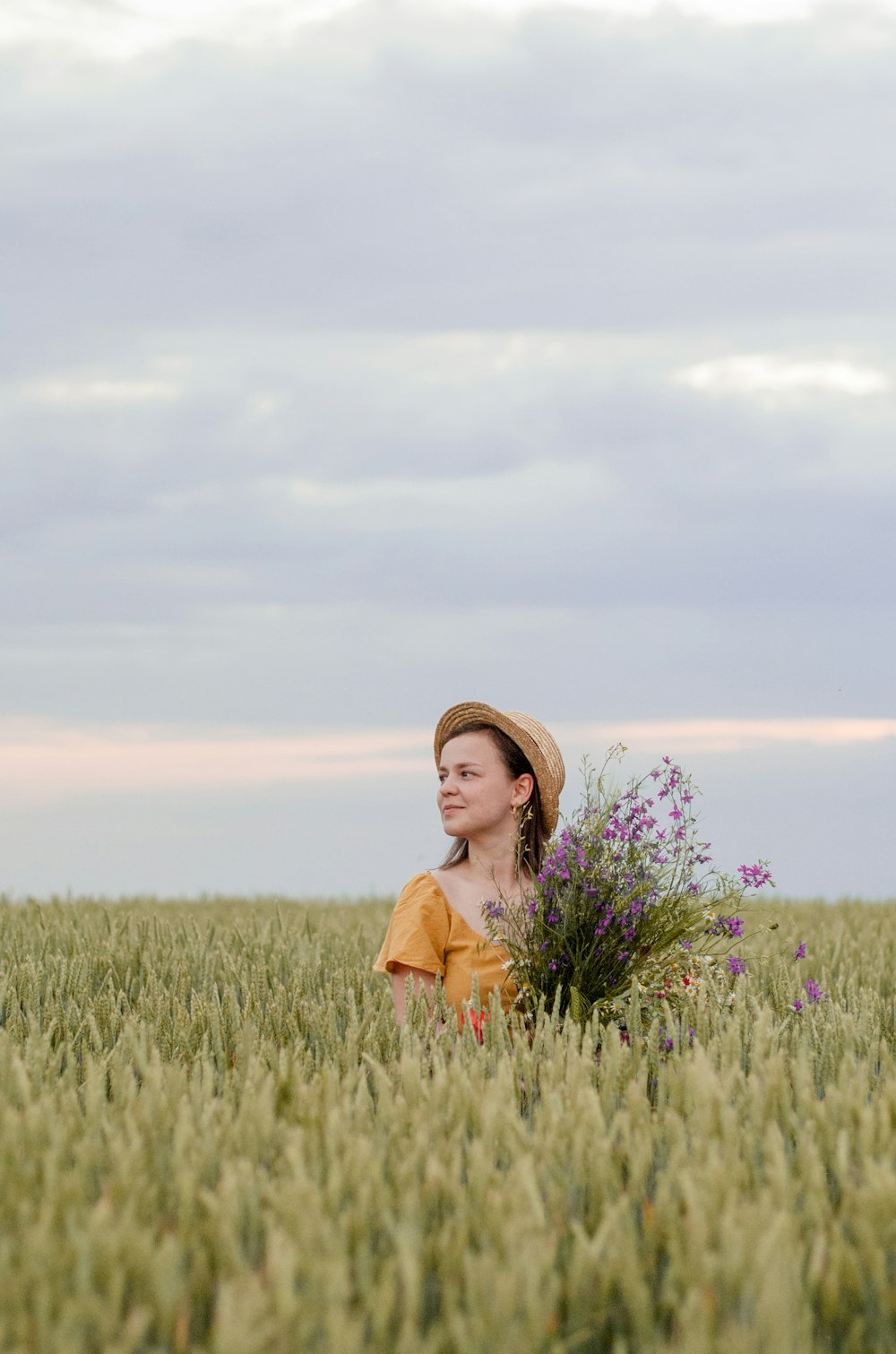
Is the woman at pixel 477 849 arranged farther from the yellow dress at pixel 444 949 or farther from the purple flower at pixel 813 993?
the purple flower at pixel 813 993

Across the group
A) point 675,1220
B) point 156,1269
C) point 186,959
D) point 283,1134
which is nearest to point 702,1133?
point 675,1220

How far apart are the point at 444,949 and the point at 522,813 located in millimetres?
576

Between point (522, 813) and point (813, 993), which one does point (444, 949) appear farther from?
point (813, 993)

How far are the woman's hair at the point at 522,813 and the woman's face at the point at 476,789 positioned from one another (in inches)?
1.0

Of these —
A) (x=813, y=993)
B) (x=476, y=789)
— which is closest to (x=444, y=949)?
(x=476, y=789)

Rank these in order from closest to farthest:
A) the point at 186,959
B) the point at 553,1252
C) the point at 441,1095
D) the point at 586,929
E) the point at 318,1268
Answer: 1. the point at 318,1268
2. the point at 553,1252
3. the point at 441,1095
4. the point at 586,929
5. the point at 186,959

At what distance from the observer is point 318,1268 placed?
5.93 ft

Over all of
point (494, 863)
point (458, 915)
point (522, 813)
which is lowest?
point (458, 915)

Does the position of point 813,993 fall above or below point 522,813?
below

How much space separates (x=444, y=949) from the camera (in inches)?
177

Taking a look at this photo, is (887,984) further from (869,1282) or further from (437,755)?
(869,1282)

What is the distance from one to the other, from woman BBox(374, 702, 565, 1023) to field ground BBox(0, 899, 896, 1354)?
88cm

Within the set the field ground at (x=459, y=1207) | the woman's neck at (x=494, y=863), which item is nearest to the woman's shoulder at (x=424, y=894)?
the woman's neck at (x=494, y=863)

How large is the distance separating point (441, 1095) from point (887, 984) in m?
4.20
